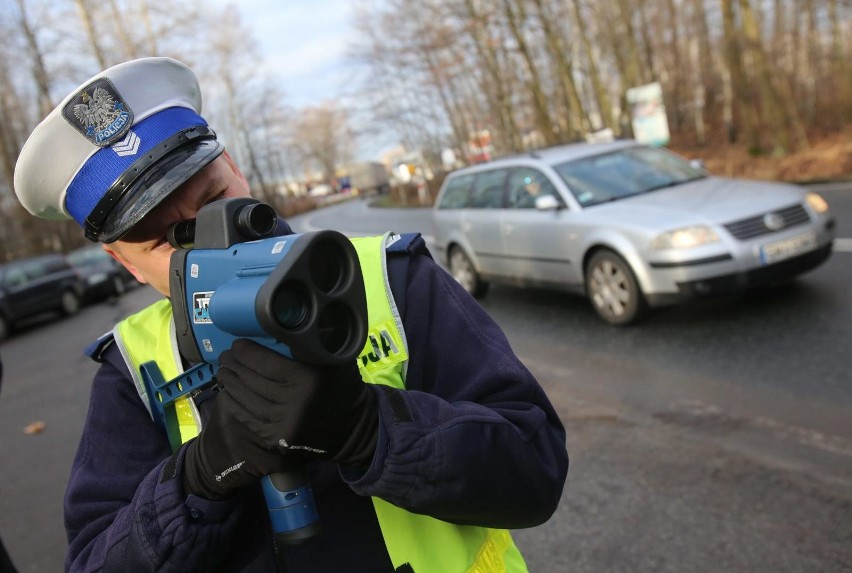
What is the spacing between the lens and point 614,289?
19.0ft

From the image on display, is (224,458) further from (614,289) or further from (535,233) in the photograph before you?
(535,233)

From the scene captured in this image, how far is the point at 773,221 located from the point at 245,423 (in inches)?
208

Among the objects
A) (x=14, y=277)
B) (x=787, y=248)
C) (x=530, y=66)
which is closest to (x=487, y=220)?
(x=787, y=248)

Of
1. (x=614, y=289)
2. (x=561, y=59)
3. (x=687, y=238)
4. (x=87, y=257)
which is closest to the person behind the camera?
(x=687, y=238)

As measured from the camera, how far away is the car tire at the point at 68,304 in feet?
54.5

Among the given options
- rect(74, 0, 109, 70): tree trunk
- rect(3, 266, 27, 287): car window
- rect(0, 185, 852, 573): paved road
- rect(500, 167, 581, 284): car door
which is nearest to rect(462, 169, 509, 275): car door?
rect(500, 167, 581, 284): car door

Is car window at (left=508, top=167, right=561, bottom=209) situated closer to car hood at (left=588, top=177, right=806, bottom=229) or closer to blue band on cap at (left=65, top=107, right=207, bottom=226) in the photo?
car hood at (left=588, top=177, right=806, bottom=229)

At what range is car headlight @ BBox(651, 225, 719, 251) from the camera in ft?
16.8

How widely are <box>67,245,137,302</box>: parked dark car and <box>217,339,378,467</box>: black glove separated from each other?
1835cm

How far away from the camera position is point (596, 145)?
23.1 ft

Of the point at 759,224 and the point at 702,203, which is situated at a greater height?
the point at 702,203

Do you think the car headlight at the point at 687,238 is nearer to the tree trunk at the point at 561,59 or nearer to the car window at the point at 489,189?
the car window at the point at 489,189

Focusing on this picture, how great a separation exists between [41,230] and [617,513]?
34.9 m

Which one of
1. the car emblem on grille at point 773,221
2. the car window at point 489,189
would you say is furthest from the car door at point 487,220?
the car emblem on grille at point 773,221
